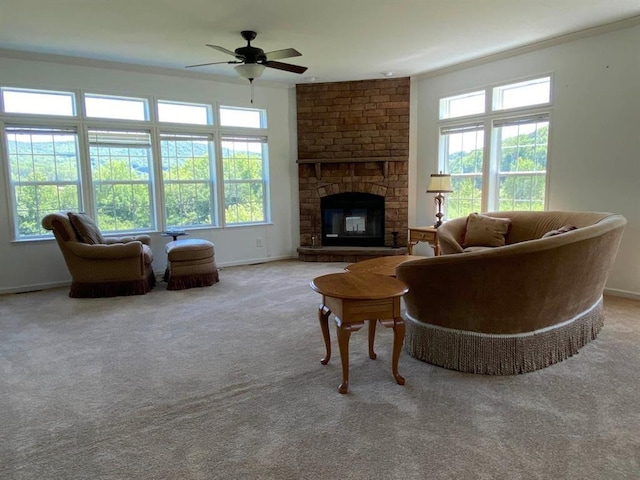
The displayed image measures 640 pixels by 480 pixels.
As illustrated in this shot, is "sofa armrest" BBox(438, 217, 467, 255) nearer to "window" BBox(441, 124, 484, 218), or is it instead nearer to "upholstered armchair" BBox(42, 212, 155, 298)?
"window" BBox(441, 124, 484, 218)

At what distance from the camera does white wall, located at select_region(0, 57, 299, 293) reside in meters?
4.86

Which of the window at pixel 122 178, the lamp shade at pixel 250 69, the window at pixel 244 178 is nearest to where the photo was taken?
the lamp shade at pixel 250 69

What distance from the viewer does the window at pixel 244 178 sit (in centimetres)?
625

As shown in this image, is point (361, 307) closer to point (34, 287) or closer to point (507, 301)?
point (507, 301)

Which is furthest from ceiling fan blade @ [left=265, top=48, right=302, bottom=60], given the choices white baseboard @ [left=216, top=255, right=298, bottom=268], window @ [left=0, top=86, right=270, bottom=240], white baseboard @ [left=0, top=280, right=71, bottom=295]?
white baseboard @ [left=0, top=280, right=71, bottom=295]

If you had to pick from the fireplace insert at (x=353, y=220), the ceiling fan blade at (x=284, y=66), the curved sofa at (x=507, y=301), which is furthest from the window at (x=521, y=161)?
the ceiling fan blade at (x=284, y=66)

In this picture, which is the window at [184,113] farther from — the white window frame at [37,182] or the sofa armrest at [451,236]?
the sofa armrest at [451,236]

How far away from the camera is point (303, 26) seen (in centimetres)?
410

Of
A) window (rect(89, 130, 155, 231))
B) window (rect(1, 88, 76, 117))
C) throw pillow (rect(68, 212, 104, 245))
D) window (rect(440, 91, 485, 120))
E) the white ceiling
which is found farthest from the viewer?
window (rect(440, 91, 485, 120))

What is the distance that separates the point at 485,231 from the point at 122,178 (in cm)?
460

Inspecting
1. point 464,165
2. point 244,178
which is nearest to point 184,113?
point 244,178

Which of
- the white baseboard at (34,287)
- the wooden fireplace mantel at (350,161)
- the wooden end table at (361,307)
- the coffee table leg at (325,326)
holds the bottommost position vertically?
the white baseboard at (34,287)

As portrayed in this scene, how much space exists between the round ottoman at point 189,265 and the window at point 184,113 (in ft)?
6.06

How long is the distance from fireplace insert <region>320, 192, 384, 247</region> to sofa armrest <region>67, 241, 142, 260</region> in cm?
302
